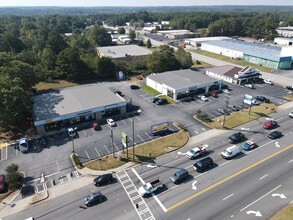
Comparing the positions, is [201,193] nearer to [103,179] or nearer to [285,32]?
[103,179]

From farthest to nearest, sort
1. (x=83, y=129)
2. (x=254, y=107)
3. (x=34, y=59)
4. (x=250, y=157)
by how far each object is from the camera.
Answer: (x=34, y=59), (x=254, y=107), (x=83, y=129), (x=250, y=157)

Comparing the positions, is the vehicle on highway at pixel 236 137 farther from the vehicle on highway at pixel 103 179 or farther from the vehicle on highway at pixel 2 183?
the vehicle on highway at pixel 2 183

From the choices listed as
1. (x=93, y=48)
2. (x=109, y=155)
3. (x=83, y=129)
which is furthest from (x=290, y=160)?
(x=93, y=48)

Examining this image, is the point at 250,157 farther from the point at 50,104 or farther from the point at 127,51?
the point at 127,51

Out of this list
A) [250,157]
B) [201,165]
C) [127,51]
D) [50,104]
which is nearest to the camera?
[201,165]

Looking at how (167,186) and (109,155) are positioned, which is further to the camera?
(109,155)

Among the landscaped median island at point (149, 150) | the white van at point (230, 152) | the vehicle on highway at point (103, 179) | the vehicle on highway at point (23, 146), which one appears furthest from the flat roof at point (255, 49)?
the vehicle on highway at point (23, 146)

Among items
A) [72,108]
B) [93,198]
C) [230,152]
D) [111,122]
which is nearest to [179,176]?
[230,152]
